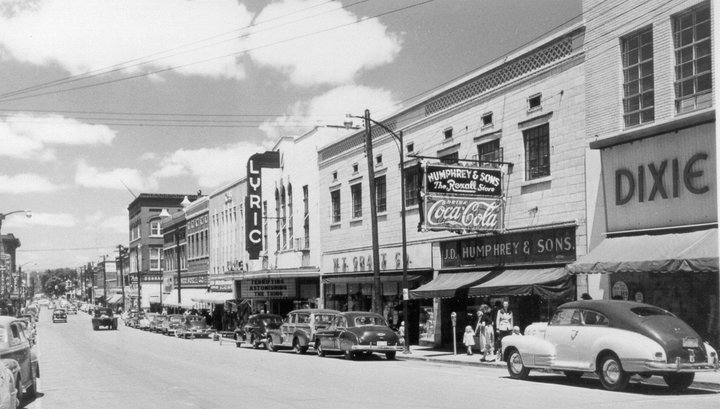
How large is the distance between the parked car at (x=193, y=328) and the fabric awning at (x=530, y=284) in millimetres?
25643

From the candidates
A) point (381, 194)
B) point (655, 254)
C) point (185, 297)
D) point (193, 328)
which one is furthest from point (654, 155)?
point (185, 297)

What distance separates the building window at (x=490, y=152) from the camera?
27016 mm

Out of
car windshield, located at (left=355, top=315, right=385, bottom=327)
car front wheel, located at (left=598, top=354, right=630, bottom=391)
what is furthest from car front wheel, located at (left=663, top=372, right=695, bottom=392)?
car windshield, located at (left=355, top=315, right=385, bottom=327)

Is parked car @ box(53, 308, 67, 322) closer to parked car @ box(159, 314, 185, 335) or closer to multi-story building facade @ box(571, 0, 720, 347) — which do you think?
parked car @ box(159, 314, 185, 335)

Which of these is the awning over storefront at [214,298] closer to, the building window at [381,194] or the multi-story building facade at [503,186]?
the multi-story building facade at [503,186]

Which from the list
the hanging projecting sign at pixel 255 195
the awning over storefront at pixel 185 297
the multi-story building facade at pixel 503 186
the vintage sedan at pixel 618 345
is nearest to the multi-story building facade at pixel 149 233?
the awning over storefront at pixel 185 297

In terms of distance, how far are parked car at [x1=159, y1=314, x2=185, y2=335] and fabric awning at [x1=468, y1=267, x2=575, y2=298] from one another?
92.7ft

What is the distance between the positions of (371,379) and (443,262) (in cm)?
1280

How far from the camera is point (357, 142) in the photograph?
38031 mm

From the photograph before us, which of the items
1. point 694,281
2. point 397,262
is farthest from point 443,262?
point 694,281

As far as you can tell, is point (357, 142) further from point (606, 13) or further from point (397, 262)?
point (606, 13)

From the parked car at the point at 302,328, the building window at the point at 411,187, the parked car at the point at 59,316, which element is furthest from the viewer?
the parked car at the point at 59,316

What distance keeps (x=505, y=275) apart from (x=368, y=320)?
4678 mm

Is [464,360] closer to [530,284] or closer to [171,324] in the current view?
[530,284]
